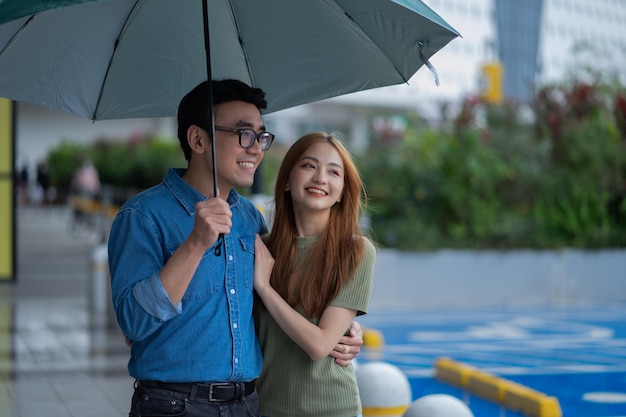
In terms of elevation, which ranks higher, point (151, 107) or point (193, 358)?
point (151, 107)

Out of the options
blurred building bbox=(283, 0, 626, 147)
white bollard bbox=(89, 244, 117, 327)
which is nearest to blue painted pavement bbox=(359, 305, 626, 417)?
white bollard bbox=(89, 244, 117, 327)

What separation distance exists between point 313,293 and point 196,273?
0.50m

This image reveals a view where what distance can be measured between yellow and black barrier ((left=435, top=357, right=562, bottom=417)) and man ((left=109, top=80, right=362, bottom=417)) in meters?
4.41

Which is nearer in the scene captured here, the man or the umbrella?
the man

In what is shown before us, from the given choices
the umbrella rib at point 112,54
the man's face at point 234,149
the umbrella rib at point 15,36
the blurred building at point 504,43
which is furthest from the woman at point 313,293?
the blurred building at point 504,43

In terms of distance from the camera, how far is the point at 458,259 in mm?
14531

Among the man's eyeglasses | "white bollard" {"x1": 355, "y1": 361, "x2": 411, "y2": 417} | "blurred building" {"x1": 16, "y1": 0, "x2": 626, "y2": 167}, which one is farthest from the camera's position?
"blurred building" {"x1": 16, "y1": 0, "x2": 626, "y2": 167}

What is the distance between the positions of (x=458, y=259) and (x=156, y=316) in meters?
12.1

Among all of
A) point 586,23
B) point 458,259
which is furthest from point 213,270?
point 586,23

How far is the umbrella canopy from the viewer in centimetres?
331

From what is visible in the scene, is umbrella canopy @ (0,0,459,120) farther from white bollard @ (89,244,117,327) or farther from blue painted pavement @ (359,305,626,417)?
white bollard @ (89,244,117,327)

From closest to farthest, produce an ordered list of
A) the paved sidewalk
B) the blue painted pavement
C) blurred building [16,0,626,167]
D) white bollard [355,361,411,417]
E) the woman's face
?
the woman's face
white bollard [355,361,411,417]
the paved sidewalk
the blue painted pavement
blurred building [16,0,626,167]

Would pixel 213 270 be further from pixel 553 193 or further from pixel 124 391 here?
pixel 553 193

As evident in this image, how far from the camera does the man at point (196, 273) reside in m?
2.76
